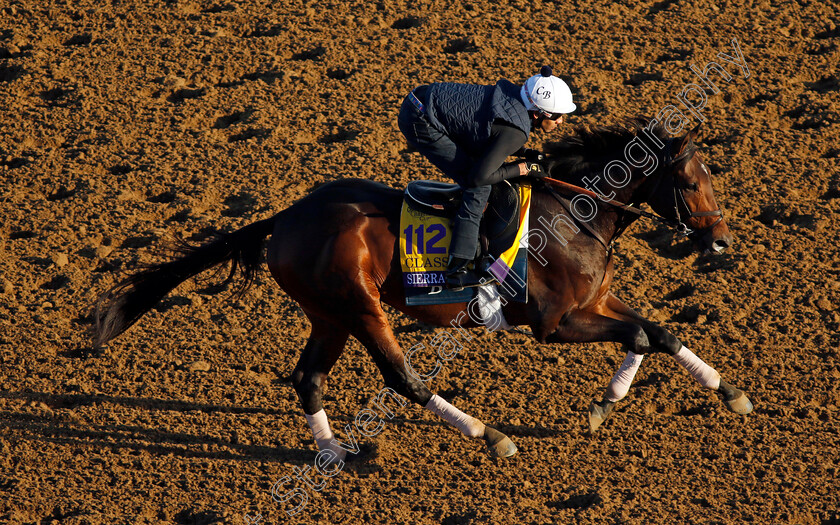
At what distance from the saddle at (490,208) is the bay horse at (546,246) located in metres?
0.15

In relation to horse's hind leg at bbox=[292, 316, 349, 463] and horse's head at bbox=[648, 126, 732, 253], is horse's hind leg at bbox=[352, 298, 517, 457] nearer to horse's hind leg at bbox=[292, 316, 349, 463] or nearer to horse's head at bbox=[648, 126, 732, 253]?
horse's hind leg at bbox=[292, 316, 349, 463]

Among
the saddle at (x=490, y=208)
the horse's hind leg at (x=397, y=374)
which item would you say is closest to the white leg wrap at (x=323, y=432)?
the horse's hind leg at (x=397, y=374)

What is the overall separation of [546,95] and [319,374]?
2.34 m

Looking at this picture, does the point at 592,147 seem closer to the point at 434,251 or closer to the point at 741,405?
the point at 434,251

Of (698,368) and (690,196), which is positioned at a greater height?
(690,196)

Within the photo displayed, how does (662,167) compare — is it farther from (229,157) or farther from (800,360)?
(229,157)

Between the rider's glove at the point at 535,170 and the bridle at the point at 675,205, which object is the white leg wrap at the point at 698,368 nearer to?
the bridle at the point at 675,205

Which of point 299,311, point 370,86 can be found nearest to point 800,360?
point 299,311

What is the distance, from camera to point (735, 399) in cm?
669

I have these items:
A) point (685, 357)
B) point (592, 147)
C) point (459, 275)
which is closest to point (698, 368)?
point (685, 357)

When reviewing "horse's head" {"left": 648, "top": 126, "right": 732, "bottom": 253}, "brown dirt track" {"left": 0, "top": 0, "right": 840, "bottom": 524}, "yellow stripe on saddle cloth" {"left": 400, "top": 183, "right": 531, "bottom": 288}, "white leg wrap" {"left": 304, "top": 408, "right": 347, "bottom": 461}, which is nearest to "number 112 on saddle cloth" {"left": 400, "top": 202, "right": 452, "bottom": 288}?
"yellow stripe on saddle cloth" {"left": 400, "top": 183, "right": 531, "bottom": 288}

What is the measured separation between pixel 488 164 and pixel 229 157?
4340 mm

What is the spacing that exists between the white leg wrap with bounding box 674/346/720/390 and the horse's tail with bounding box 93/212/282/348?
9.50 ft

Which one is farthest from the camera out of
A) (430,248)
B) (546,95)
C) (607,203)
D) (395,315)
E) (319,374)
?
(395,315)
